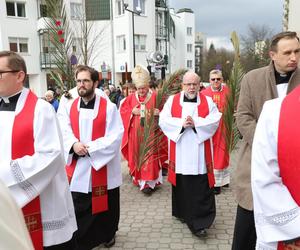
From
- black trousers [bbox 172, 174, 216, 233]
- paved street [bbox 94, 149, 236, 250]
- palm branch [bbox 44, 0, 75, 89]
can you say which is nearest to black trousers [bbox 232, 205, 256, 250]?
paved street [bbox 94, 149, 236, 250]

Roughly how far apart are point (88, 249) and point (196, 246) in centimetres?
122

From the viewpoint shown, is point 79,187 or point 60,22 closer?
point 79,187

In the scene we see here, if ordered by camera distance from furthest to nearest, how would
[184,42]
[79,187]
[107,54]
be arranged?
[184,42], [107,54], [79,187]

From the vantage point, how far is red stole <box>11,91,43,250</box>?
8.54 feet

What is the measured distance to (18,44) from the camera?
2948 cm

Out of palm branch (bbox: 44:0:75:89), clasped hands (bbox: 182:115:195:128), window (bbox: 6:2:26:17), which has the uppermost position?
window (bbox: 6:2:26:17)

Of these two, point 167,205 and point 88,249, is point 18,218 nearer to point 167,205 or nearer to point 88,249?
point 88,249

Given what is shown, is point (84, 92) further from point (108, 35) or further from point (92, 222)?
point (108, 35)

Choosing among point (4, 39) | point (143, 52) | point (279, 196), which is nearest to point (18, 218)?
point (279, 196)

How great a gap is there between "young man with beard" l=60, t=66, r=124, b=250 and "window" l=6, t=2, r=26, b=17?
28.9m

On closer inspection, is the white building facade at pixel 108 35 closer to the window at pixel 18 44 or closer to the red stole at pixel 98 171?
the window at pixel 18 44

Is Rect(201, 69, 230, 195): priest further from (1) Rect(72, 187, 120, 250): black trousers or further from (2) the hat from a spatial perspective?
(1) Rect(72, 187, 120, 250): black trousers

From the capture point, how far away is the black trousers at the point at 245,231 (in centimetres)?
287

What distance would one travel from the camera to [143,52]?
32.9 metres
